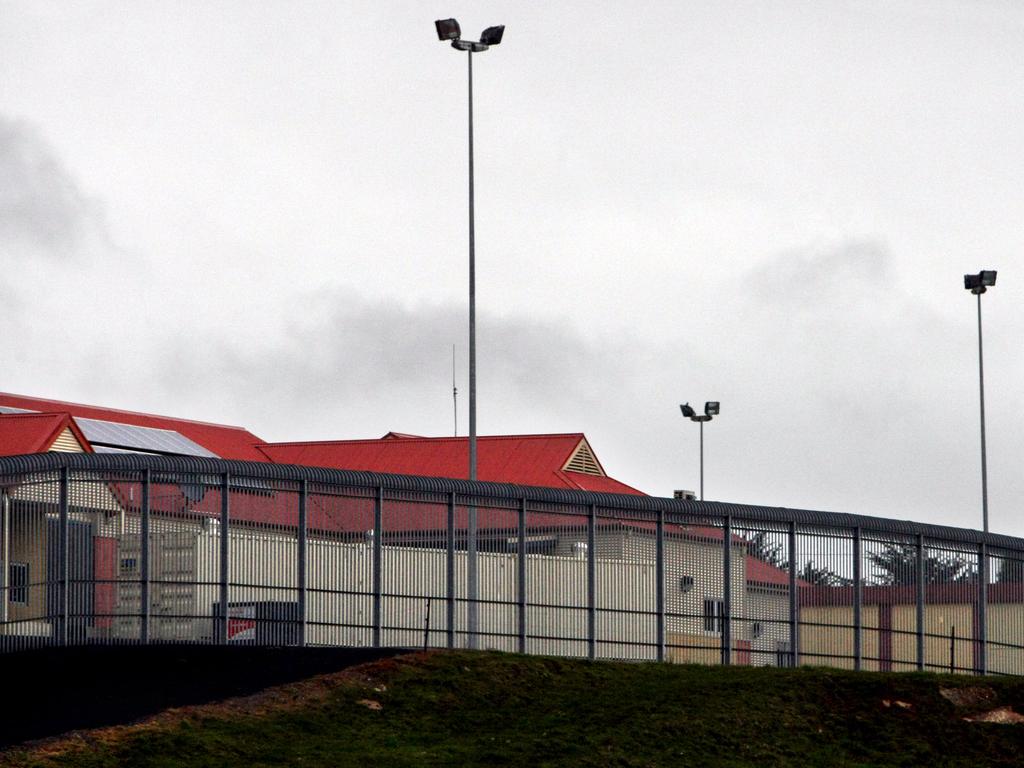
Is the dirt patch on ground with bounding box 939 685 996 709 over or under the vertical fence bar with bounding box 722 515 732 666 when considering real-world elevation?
under

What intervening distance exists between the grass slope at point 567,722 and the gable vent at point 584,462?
1095 inches

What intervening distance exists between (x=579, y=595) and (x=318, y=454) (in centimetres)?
2977

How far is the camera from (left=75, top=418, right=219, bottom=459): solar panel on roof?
1975 inches

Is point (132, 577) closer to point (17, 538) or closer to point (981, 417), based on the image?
point (17, 538)

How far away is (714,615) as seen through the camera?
116 feet

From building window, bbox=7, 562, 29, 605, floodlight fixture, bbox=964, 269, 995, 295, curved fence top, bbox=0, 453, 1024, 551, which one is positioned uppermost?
floodlight fixture, bbox=964, 269, 995, 295

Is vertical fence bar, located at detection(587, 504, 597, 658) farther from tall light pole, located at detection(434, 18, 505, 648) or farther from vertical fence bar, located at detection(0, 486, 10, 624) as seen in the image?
vertical fence bar, located at detection(0, 486, 10, 624)

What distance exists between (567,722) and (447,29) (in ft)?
64.8

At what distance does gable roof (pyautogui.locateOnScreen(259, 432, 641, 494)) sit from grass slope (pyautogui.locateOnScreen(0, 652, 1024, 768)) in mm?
26736

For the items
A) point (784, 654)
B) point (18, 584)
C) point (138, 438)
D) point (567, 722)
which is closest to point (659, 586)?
point (784, 654)

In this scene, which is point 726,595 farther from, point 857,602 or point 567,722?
point 567,722

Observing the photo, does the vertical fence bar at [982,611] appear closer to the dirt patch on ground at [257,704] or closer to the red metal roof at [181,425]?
the dirt patch on ground at [257,704]

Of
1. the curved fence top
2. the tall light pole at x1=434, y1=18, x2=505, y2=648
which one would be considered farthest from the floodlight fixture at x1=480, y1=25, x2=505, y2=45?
the curved fence top

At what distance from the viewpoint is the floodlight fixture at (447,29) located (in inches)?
1681
